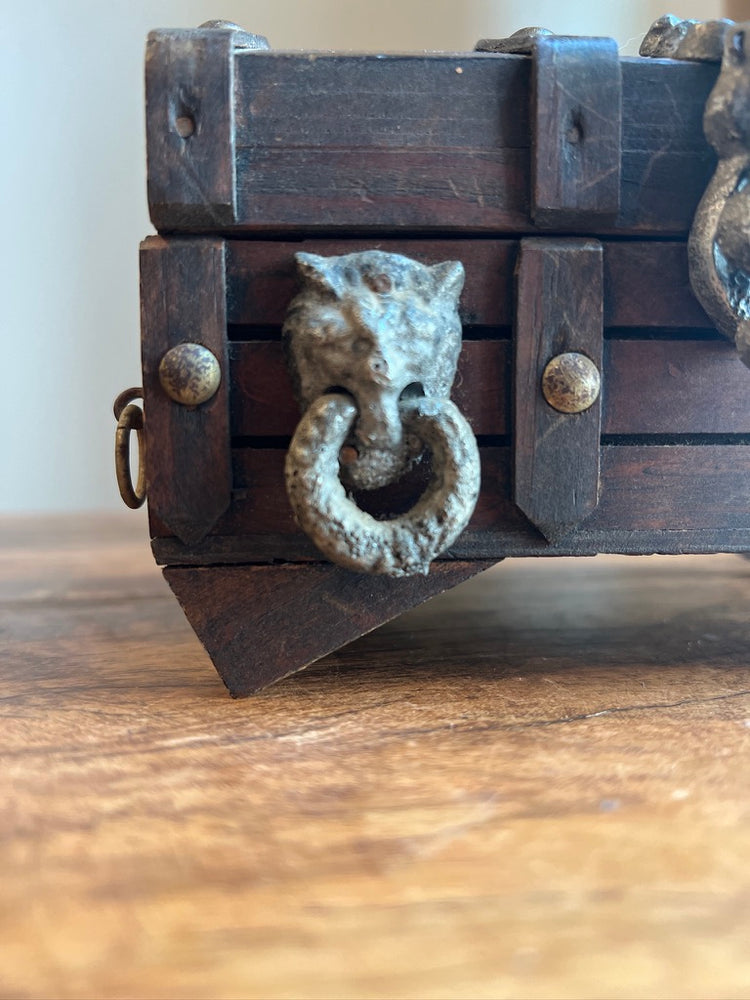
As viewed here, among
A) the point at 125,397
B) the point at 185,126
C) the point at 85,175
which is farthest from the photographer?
the point at 85,175

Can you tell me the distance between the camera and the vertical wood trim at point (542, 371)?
0.74 metres

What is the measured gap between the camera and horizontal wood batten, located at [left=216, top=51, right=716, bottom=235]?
718 mm

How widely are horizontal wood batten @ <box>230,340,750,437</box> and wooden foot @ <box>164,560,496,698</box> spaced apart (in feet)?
0.38

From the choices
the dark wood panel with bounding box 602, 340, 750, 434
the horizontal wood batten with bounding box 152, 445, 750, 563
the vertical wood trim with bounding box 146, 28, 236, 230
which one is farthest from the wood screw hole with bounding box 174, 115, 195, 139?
the dark wood panel with bounding box 602, 340, 750, 434

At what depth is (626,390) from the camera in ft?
2.52

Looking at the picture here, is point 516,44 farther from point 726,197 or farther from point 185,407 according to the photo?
point 185,407

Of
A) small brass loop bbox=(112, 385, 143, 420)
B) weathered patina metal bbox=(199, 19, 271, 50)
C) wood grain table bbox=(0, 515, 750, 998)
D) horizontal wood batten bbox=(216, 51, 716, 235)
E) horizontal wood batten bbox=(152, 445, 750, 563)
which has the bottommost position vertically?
wood grain table bbox=(0, 515, 750, 998)

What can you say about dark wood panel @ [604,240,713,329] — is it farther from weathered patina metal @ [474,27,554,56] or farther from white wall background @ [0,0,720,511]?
white wall background @ [0,0,720,511]

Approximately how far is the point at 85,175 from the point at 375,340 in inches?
43.1

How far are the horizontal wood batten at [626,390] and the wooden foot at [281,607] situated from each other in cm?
12

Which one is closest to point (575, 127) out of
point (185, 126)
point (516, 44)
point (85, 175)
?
point (516, 44)

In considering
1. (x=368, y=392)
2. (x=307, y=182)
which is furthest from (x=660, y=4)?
(x=368, y=392)

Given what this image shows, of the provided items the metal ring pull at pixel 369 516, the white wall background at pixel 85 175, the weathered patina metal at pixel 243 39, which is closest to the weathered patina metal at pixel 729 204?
the metal ring pull at pixel 369 516

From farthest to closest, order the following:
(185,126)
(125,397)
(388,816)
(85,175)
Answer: (85,175) → (125,397) → (185,126) → (388,816)
